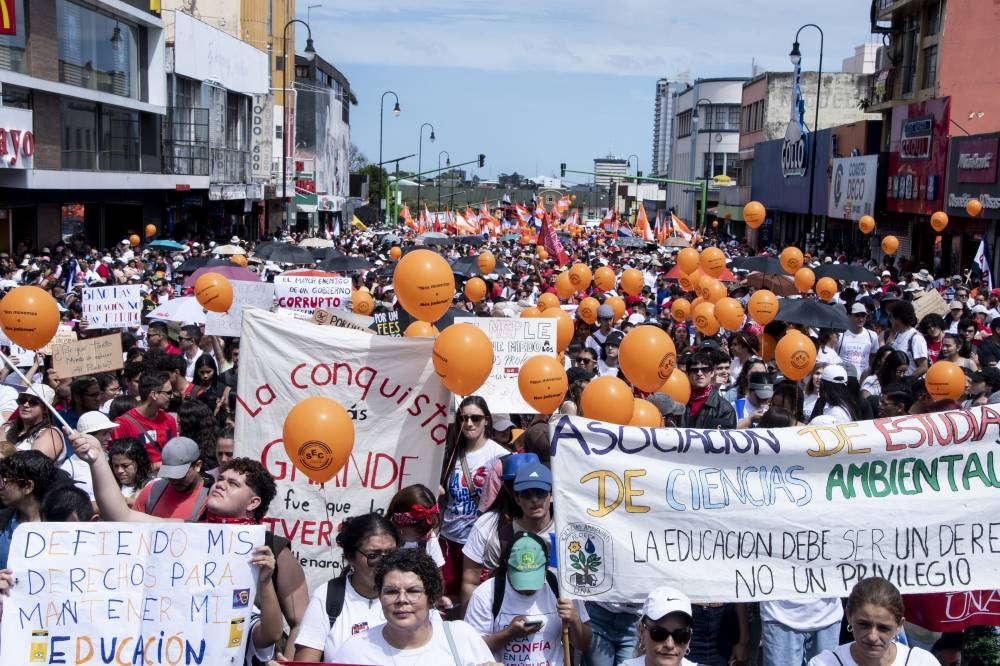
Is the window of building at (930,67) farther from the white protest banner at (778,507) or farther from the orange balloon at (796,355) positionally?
the white protest banner at (778,507)

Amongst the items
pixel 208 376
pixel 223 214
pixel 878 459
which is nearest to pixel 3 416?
pixel 208 376

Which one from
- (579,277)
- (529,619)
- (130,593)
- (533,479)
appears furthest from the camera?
(579,277)

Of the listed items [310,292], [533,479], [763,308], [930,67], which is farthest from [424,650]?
[930,67]

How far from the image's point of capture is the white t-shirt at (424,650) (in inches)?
162

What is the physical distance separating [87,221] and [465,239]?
11.7m

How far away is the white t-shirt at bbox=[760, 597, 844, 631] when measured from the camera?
5371mm

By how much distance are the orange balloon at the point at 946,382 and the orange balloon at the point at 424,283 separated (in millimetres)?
3706

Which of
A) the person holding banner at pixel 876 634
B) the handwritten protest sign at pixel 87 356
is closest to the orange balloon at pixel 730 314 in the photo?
the handwritten protest sign at pixel 87 356

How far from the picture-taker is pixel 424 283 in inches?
300

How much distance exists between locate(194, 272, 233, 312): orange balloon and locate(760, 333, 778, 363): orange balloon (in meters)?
4.93

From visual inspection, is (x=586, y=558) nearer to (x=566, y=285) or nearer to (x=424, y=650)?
(x=424, y=650)

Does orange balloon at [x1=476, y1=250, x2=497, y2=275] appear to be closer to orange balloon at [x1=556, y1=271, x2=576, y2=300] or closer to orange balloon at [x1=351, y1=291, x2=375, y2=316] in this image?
orange balloon at [x1=556, y1=271, x2=576, y2=300]

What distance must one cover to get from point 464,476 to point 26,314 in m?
3.37

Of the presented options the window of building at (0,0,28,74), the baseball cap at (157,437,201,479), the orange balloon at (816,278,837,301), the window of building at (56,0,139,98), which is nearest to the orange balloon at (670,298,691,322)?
the orange balloon at (816,278,837,301)
